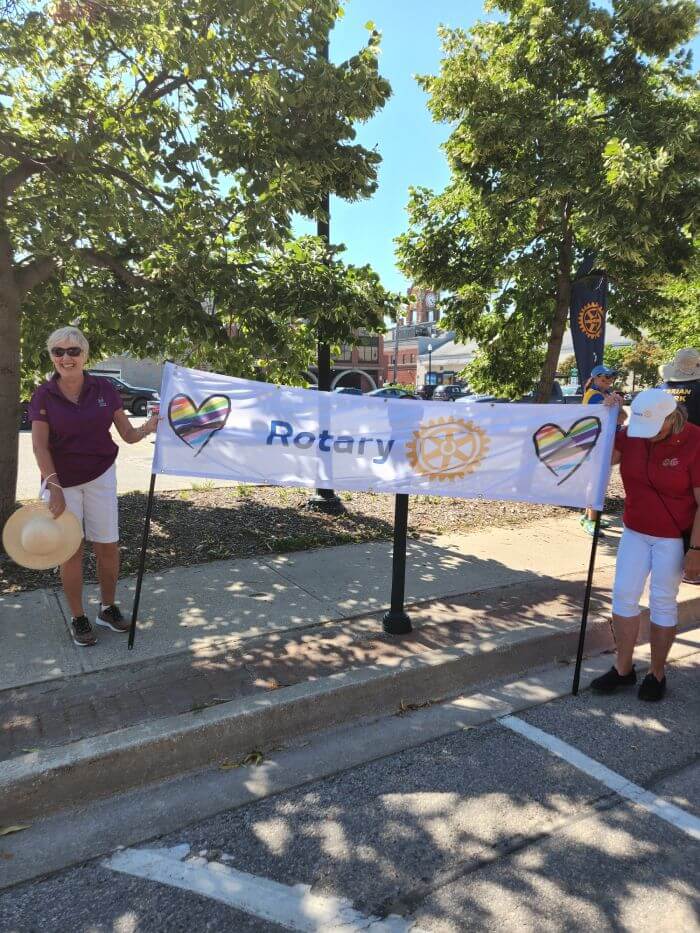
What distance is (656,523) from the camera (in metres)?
3.45

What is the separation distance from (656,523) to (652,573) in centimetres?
33

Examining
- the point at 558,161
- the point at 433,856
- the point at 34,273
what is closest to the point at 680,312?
the point at 558,161

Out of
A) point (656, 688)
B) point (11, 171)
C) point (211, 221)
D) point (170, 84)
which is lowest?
point (656, 688)

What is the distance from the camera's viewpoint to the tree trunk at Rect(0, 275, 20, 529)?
17.7 ft

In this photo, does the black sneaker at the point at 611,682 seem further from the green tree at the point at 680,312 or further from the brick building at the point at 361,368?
the brick building at the point at 361,368

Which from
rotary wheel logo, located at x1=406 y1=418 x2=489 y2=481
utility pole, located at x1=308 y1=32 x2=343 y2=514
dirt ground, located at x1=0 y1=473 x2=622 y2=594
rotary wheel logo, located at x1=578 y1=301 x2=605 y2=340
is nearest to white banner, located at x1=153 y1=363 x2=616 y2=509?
rotary wheel logo, located at x1=406 y1=418 x2=489 y2=481

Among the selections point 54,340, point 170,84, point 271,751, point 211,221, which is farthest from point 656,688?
point 170,84

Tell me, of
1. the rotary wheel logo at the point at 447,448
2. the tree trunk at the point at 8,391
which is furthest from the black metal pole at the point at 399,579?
the tree trunk at the point at 8,391

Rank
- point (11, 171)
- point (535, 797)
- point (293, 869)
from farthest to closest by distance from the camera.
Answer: point (11, 171), point (535, 797), point (293, 869)

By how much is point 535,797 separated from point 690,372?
3988mm

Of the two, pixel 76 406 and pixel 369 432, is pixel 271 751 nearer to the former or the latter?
pixel 369 432

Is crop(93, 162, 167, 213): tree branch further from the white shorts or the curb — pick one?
the curb

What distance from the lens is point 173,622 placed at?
→ 428cm

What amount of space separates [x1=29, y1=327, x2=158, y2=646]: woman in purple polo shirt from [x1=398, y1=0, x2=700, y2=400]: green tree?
216 inches
